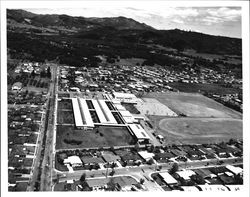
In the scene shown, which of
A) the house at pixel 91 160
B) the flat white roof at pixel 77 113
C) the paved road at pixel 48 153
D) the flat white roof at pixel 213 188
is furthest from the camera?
the flat white roof at pixel 77 113

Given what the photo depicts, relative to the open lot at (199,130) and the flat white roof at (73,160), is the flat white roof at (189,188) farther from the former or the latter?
the flat white roof at (73,160)

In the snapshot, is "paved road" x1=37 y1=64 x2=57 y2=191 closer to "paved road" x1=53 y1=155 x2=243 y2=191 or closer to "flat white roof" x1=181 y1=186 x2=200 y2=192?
"paved road" x1=53 y1=155 x2=243 y2=191

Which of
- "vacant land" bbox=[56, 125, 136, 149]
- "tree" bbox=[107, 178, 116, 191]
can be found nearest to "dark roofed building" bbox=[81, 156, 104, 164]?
"vacant land" bbox=[56, 125, 136, 149]

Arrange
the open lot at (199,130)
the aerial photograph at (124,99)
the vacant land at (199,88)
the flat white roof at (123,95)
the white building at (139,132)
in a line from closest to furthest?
1. the aerial photograph at (124,99)
2. the white building at (139,132)
3. the open lot at (199,130)
4. the flat white roof at (123,95)
5. the vacant land at (199,88)

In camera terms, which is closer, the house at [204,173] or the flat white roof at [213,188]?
the flat white roof at [213,188]

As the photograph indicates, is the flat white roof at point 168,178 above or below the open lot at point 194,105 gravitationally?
below

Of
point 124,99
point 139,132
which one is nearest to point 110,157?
point 139,132

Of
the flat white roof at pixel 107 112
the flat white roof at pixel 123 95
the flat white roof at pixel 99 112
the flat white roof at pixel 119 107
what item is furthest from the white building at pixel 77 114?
the flat white roof at pixel 123 95
